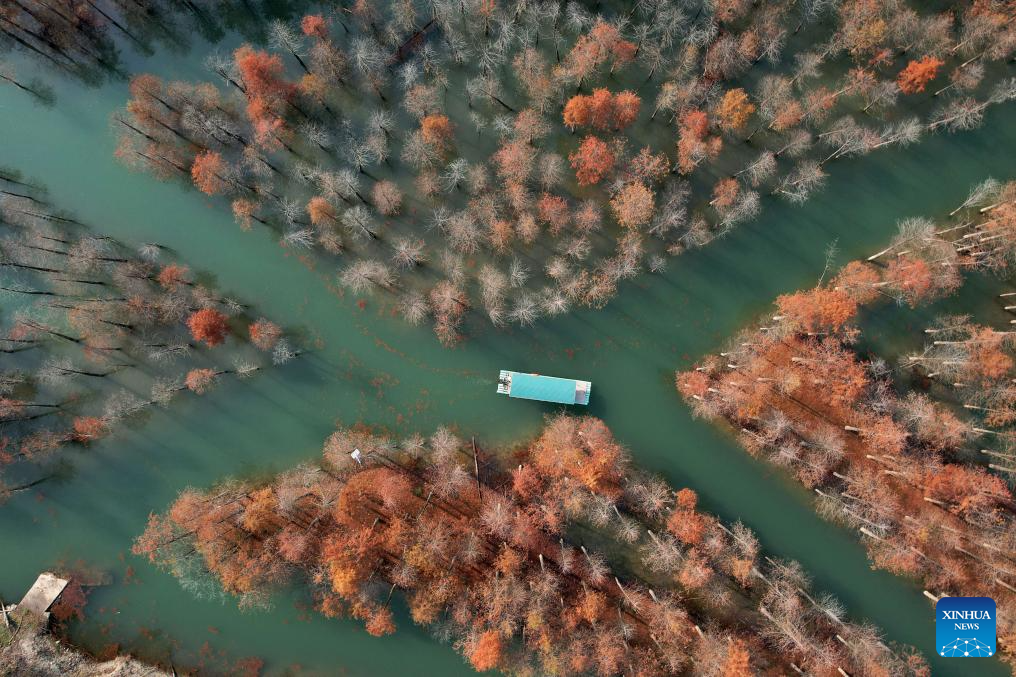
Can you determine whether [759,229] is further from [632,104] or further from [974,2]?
[974,2]

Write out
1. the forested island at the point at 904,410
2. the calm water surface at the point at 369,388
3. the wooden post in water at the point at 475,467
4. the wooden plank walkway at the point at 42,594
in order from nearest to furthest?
the forested island at the point at 904,410 < the wooden plank walkway at the point at 42,594 < the calm water surface at the point at 369,388 < the wooden post in water at the point at 475,467

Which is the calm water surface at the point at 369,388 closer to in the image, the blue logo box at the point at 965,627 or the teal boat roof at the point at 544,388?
the blue logo box at the point at 965,627

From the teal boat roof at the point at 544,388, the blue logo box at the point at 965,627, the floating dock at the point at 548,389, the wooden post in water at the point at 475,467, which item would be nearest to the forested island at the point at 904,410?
the blue logo box at the point at 965,627

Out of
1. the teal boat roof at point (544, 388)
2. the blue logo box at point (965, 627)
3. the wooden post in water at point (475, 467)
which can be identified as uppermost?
the teal boat roof at point (544, 388)

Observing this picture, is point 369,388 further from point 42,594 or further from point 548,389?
point 42,594

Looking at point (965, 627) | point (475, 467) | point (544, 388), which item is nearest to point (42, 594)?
point (475, 467)

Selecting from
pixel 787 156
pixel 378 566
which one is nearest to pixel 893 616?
pixel 787 156
